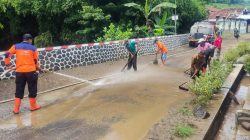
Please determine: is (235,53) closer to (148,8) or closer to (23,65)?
(148,8)

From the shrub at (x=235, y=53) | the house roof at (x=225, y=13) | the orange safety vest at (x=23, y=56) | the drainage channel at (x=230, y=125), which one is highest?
the house roof at (x=225, y=13)

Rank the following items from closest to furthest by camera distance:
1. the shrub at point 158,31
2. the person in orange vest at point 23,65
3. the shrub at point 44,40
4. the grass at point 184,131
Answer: the grass at point 184,131
the person in orange vest at point 23,65
the shrub at point 158,31
the shrub at point 44,40

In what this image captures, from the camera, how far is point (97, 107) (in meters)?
9.59

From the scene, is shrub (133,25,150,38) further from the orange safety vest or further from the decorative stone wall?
the orange safety vest

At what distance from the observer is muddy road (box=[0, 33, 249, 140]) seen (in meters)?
7.62

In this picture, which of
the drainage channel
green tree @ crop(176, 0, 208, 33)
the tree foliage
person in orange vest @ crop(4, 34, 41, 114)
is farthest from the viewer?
green tree @ crop(176, 0, 208, 33)

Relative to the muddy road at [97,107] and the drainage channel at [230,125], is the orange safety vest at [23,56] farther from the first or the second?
the drainage channel at [230,125]

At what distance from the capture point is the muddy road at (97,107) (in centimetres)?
762

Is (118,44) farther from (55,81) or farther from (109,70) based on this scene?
(55,81)

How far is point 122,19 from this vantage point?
2611 centimetres

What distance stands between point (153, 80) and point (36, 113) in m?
5.81

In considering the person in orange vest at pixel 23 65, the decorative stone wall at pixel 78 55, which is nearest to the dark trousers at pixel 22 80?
the person in orange vest at pixel 23 65

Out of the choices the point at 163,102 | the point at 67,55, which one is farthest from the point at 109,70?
the point at 163,102

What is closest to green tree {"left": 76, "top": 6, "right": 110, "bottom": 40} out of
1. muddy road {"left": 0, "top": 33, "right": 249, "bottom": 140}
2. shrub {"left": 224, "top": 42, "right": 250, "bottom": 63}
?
shrub {"left": 224, "top": 42, "right": 250, "bottom": 63}
